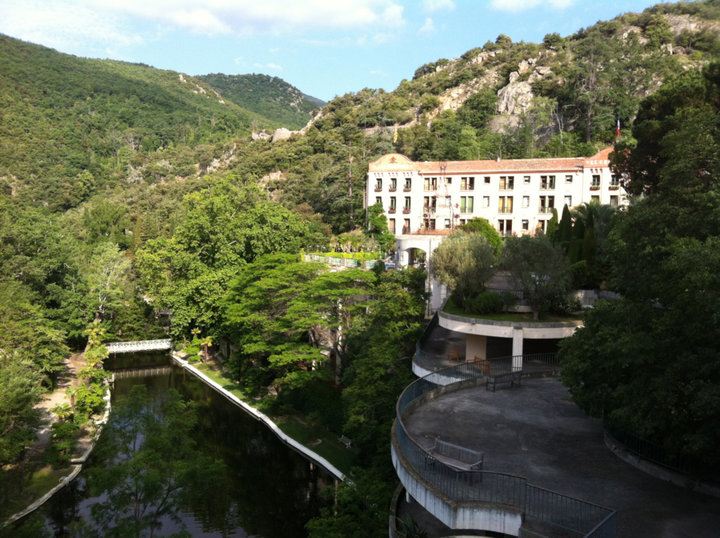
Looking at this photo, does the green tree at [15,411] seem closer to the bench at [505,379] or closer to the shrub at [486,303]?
the bench at [505,379]

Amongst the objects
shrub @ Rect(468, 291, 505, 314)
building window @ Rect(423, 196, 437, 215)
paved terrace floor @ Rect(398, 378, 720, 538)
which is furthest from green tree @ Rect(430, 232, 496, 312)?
building window @ Rect(423, 196, 437, 215)

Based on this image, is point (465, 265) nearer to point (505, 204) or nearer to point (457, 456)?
point (457, 456)

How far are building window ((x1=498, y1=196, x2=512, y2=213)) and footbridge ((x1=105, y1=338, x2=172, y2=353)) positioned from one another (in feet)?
116

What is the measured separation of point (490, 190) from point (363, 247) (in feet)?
47.8

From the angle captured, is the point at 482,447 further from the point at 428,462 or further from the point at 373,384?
the point at 373,384

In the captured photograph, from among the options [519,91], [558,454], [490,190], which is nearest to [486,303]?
→ [558,454]

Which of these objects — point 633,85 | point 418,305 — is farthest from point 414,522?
point 633,85

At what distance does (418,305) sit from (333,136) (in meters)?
86.5

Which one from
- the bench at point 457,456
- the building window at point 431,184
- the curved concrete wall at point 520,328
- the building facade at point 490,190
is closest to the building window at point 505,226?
the building facade at point 490,190

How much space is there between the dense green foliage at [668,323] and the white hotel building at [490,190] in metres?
38.3

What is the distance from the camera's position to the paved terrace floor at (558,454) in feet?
41.0

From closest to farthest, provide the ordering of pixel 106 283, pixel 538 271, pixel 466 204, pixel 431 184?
pixel 538 271 → pixel 106 283 → pixel 466 204 → pixel 431 184

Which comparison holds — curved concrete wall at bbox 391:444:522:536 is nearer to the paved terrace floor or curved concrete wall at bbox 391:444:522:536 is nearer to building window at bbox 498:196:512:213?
the paved terrace floor

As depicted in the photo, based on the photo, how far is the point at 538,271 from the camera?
28.3 metres
